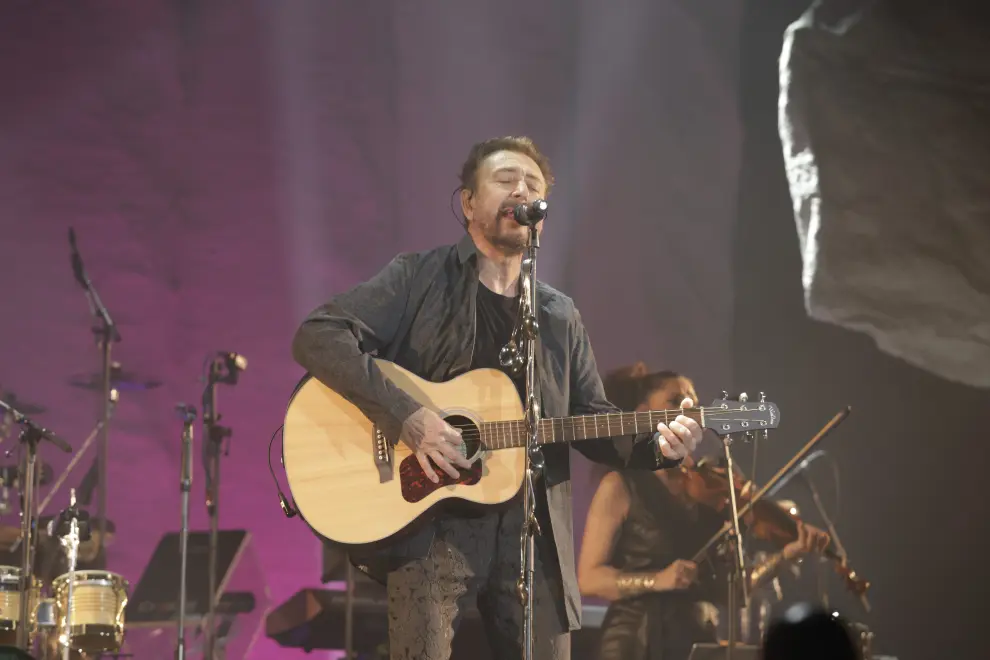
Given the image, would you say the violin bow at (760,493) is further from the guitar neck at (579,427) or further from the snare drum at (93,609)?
the snare drum at (93,609)

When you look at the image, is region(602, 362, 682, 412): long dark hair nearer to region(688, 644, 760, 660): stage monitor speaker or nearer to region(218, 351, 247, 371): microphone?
region(688, 644, 760, 660): stage monitor speaker

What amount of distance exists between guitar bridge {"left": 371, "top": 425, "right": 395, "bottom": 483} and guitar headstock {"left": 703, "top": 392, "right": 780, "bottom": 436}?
103 cm

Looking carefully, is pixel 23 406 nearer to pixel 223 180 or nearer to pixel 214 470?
pixel 214 470

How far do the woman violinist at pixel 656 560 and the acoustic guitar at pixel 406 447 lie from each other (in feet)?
7.36

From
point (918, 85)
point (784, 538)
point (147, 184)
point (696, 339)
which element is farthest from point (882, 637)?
point (147, 184)

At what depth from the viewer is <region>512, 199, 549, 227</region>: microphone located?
3258mm

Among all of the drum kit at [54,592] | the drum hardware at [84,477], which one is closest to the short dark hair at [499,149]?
the drum kit at [54,592]

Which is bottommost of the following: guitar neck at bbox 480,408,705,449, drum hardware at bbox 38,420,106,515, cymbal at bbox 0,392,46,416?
guitar neck at bbox 480,408,705,449

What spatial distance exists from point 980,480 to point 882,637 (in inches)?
39.9

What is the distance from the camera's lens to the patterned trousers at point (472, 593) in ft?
11.0

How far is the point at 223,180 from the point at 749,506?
397 cm

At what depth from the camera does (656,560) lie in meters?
5.89

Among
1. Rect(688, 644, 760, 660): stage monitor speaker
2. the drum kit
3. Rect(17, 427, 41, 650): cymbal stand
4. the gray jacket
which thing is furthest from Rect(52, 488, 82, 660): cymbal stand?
Rect(688, 644, 760, 660): stage monitor speaker

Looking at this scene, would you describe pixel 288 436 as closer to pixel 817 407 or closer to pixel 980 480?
pixel 817 407
